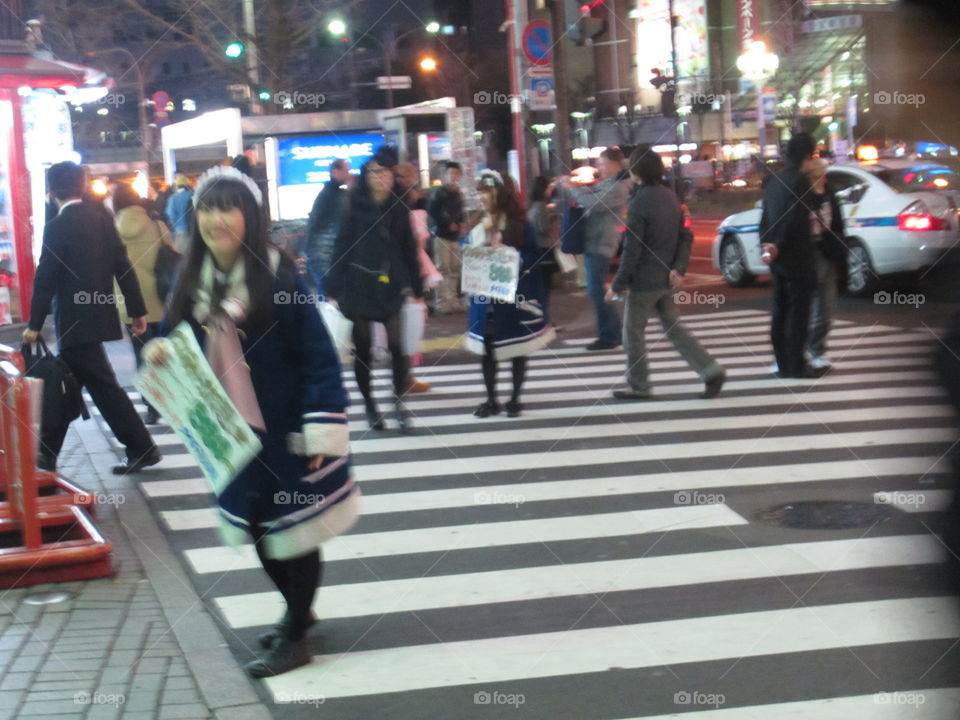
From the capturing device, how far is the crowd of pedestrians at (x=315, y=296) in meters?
4.69

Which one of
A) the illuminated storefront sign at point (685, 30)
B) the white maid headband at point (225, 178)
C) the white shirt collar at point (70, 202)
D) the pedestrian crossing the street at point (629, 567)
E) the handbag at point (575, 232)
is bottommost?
the pedestrian crossing the street at point (629, 567)

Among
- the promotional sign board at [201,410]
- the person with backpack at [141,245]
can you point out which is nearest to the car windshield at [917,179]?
the person with backpack at [141,245]

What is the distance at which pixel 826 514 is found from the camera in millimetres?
6785

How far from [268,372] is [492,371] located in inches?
206

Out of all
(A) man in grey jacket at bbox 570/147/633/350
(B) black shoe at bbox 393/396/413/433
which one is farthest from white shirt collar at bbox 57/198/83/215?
(A) man in grey jacket at bbox 570/147/633/350

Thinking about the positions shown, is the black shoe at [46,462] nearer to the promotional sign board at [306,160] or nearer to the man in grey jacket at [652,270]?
the man in grey jacket at [652,270]

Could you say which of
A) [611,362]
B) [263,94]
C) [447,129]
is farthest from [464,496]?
[263,94]

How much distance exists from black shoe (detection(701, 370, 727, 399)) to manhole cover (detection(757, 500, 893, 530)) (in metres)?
3.30

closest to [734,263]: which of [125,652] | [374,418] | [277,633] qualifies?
[374,418]

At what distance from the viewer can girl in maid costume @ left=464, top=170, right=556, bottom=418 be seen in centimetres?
966

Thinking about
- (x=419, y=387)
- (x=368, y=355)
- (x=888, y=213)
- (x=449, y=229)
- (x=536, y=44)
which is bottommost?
(x=419, y=387)

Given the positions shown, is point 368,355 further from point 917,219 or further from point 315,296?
point 917,219

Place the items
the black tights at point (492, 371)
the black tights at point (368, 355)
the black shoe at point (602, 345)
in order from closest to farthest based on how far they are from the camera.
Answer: the black tights at point (368, 355)
the black tights at point (492, 371)
the black shoe at point (602, 345)

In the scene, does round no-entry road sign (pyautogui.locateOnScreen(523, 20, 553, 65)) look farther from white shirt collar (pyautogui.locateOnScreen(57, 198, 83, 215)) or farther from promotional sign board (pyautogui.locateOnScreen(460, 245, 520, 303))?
white shirt collar (pyautogui.locateOnScreen(57, 198, 83, 215))
